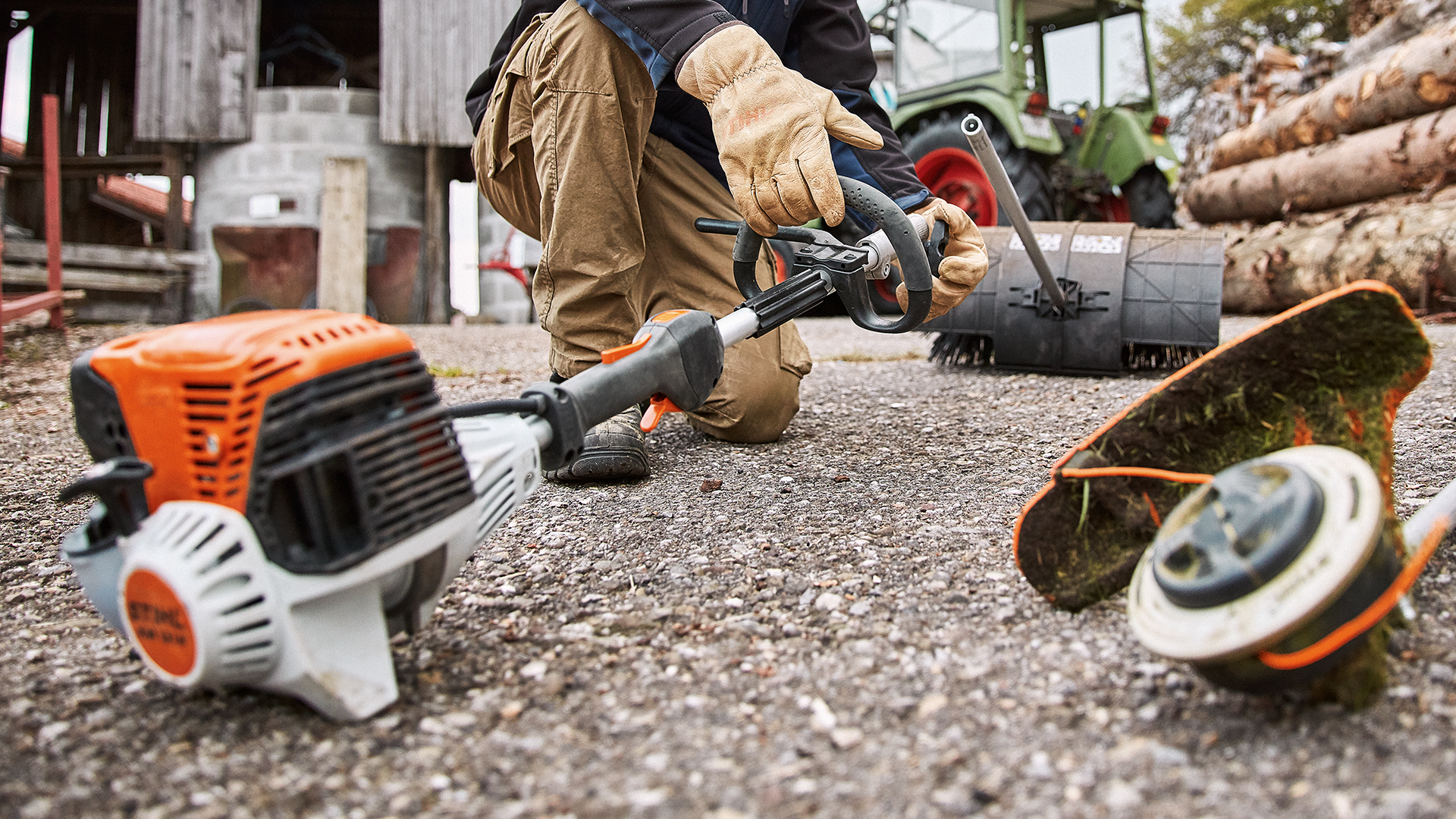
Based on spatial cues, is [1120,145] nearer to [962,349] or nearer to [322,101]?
[962,349]

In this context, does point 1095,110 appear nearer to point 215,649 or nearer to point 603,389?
point 603,389

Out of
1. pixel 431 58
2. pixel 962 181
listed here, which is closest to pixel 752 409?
pixel 962 181

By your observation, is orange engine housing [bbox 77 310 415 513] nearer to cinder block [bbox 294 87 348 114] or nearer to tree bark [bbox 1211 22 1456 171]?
tree bark [bbox 1211 22 1456 171]

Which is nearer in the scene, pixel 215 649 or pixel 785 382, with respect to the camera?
pixel 215 649

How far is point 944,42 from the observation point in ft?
19.6

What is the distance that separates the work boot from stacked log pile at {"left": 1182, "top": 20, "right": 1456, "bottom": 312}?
479cm

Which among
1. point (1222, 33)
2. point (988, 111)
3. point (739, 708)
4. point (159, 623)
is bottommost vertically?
point (739, 708)

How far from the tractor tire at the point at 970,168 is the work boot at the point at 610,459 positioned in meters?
4.03

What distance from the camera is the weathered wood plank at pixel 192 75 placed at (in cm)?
755

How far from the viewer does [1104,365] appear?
312 cm

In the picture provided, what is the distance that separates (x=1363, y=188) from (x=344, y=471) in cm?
684

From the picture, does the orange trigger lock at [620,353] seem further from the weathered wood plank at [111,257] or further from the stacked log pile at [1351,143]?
the weathered wood plank at [111,257]

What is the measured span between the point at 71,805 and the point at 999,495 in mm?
1418

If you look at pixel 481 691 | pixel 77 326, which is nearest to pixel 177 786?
pixel 481 691
